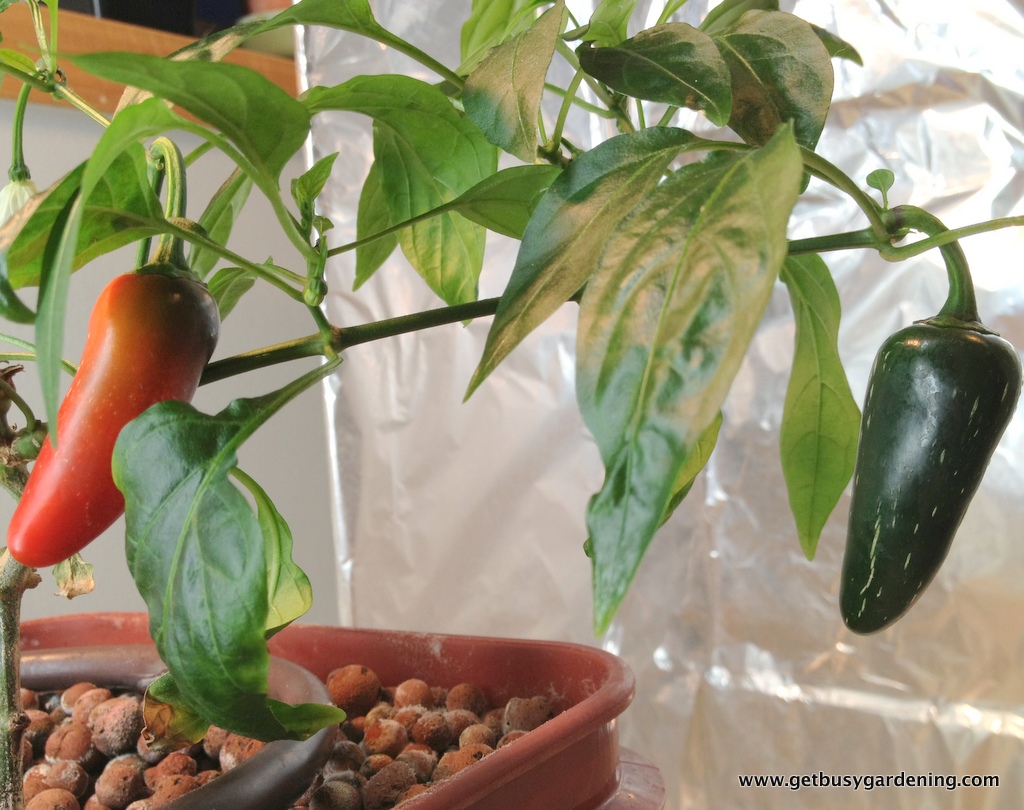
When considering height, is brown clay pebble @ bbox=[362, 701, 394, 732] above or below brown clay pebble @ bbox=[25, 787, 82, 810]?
below

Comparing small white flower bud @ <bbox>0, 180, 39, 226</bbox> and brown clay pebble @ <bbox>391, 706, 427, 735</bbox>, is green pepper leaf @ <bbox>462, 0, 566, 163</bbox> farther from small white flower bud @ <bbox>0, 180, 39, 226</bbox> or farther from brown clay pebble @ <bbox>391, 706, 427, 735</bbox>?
brown clay pebble @ <bbox>391, 706, 427, 735</bbox>

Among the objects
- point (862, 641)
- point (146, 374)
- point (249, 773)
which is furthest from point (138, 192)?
point (862, 641)

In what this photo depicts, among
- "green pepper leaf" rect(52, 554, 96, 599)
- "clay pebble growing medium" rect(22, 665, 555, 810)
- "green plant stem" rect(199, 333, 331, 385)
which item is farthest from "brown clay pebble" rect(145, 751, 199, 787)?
"green plant stem" rect(199, 333, 331, 385)

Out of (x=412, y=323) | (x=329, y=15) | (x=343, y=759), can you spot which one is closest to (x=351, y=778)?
(x=343, y=759)

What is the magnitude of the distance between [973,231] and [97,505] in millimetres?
298

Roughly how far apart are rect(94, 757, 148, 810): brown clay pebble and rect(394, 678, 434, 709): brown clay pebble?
0.45ft

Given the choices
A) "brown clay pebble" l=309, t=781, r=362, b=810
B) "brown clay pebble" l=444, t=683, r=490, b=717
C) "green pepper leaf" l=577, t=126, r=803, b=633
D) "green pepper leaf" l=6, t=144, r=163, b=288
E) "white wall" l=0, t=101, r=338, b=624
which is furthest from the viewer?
"white wall" l=0, t=101, r=338, b=624

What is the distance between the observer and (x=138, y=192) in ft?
1.01

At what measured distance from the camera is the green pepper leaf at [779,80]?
28 cm

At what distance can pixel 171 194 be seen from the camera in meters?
0.36

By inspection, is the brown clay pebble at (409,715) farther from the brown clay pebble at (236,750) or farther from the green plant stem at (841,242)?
the green plant stem at (841,242)

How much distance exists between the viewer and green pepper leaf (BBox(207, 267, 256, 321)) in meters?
0.44

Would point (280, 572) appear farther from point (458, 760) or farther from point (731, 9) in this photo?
point (731, 9)

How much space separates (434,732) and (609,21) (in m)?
0.35
